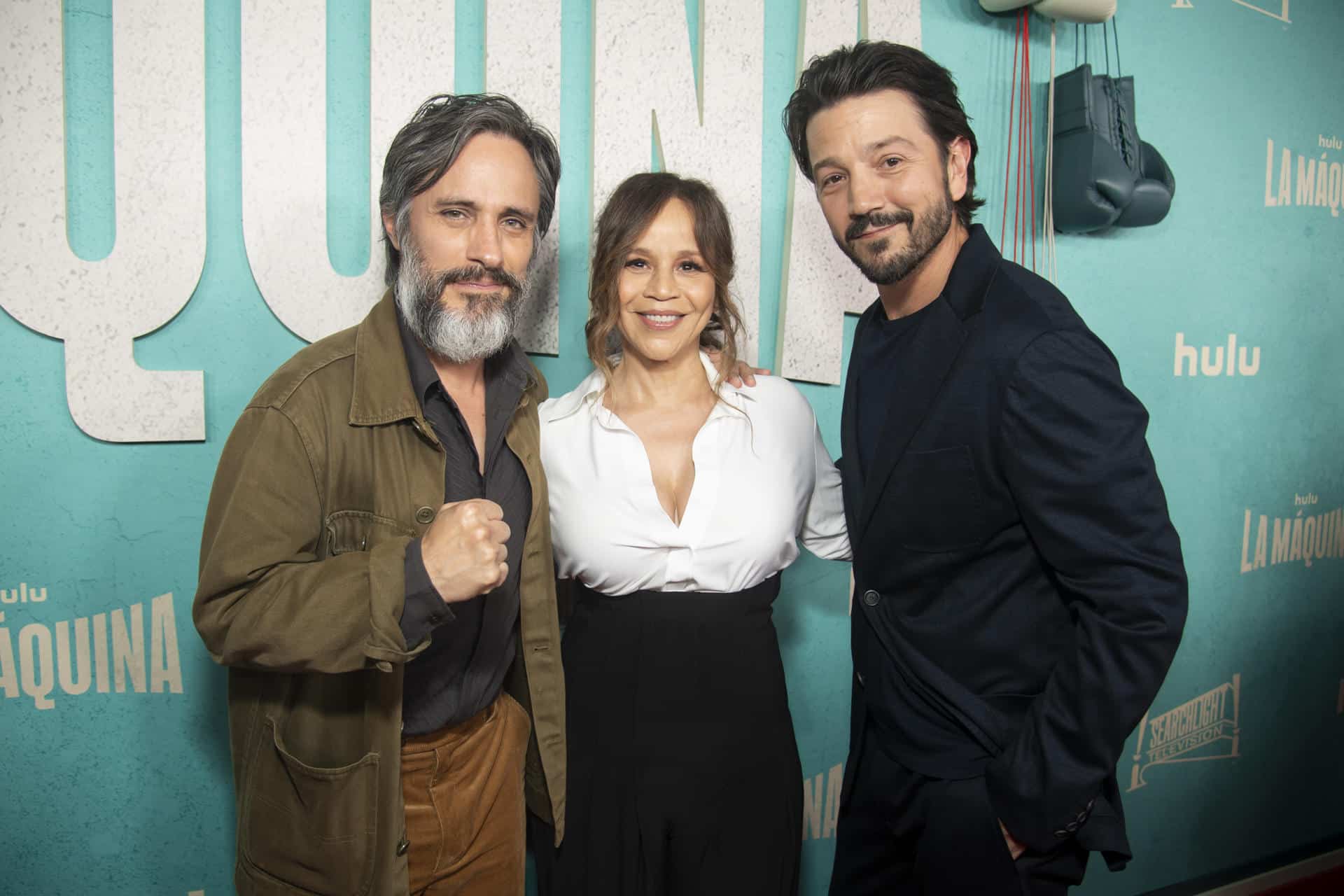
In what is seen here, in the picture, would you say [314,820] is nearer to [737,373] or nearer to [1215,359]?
[737,373]

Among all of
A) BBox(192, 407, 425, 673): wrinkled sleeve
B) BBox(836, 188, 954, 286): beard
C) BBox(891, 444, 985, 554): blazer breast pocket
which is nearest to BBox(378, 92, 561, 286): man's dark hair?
BBox(192, 407, 425, 673): wrinkled sleeve

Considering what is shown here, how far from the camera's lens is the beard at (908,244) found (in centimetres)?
148

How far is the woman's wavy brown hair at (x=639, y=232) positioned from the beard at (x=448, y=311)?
266 mm

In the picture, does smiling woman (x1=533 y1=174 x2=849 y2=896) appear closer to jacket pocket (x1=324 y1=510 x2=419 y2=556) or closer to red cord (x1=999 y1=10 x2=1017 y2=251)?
jacket pocket (x1=324 y1=510 x2=419 y2=556)

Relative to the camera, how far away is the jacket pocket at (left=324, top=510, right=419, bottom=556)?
1.30 m

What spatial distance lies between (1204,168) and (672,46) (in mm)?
1854

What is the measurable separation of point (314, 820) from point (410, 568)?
46cm

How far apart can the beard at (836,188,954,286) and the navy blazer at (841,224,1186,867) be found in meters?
0.07

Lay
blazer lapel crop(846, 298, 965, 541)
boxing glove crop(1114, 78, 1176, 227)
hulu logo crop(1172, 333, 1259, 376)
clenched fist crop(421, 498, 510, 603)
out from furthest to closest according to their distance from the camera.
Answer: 1. hulu logo crop(1172, 333, 1259, 376)
2. boxing glove crop(1114, 78, 1176, 227)
3. blazer lapel crop(846, 298, 965, 541)
4. clenched fist crop(421, 498, 510, 603)

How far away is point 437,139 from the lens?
146cm

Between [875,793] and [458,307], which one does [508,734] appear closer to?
[875,793]

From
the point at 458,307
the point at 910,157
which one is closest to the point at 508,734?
the point at 458,307

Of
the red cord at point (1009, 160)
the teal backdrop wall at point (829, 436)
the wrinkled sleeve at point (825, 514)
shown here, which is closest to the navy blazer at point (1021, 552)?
the wrinkled sleeve at point (825, 514)

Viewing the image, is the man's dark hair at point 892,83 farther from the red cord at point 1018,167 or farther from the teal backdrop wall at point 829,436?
the red cord at point 1018,167
